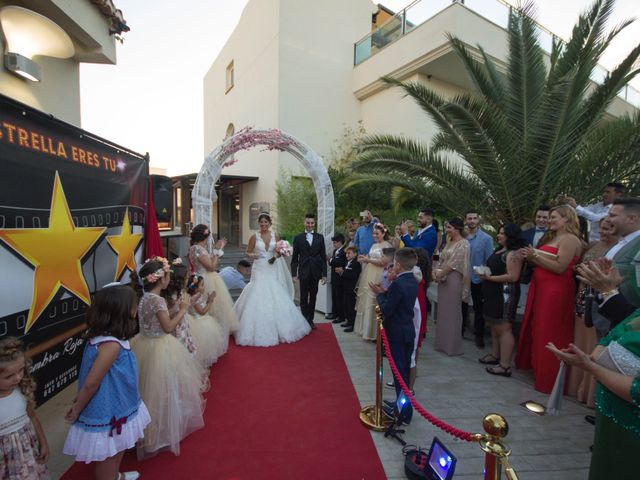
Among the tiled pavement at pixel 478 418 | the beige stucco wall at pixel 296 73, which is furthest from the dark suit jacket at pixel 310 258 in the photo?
the beige stucco wall at pixel 296 73

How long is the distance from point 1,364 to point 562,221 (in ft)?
15.5

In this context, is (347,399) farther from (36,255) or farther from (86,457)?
(36,255)

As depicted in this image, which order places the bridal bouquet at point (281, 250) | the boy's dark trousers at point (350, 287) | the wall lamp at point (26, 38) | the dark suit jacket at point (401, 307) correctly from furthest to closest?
the boy's dark trousers at point (350, 287)
the bridal bouquet at point (281, 250)
the wall lamp at point (26, 38)
the dark suit jacket at point (401, 307)

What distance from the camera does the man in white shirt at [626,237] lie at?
2568mm

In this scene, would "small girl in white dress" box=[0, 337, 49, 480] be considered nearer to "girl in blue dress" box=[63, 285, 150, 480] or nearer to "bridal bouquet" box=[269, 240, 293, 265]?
"girl in blue dress" box=[63, 285, 150, 480]

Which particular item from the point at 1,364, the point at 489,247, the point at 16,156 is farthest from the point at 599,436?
the point at 16,156

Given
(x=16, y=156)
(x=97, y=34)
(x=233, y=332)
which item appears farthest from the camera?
(x=233, y=332)

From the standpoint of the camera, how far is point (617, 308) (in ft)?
7.35

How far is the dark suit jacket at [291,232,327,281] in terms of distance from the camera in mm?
5904

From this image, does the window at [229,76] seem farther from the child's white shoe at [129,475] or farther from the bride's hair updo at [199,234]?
the child's white shoe at [129,475]

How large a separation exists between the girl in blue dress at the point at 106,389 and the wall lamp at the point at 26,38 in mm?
3541

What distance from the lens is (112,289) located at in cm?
221

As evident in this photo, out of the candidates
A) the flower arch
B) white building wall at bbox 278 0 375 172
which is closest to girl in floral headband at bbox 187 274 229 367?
the flower arch

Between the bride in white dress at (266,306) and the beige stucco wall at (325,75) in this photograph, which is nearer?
the bride in white dress at (266,306)
